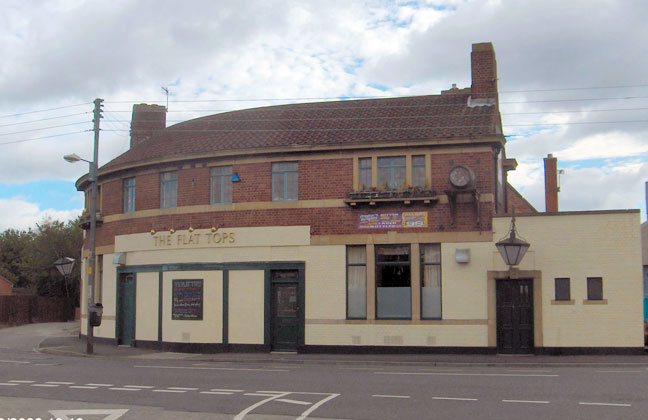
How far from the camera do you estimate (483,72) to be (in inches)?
964

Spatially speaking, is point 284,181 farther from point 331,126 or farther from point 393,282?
point 393,282

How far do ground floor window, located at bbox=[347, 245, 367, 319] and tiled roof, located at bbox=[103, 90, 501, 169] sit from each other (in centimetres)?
341

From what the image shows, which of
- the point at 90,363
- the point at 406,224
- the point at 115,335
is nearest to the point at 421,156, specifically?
the point at 406,224

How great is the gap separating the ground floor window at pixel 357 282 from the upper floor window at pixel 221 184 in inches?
180

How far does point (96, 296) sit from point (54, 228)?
2899 centimetres

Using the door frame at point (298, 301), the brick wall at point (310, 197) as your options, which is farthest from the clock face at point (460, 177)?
the door frame at point (298, 301)

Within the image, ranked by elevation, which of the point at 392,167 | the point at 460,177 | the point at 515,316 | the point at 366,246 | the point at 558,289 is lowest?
the point at 515,316

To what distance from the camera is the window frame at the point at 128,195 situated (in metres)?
26.4

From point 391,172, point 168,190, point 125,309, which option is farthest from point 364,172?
point 125,309

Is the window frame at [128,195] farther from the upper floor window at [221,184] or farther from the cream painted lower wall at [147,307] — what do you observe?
the upper floor window at [221,184]

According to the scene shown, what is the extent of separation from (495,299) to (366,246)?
13.7 feet

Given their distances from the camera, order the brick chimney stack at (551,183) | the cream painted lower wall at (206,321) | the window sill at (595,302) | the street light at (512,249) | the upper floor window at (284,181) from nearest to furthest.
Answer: the street light at (512,249) < the window sill at (595,302) < the upper floor window at (284,181) < the cream painted lower wall at (206,321) < the brick chimney stack at (551,183)

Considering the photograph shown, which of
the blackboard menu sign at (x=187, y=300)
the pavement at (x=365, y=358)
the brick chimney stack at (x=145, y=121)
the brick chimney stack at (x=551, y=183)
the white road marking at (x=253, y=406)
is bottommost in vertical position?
the pavement at (x=365, y=358)

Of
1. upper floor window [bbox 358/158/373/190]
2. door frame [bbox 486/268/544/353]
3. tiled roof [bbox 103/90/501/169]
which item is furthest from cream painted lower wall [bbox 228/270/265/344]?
door frame [bbox 486/268/544/353]
